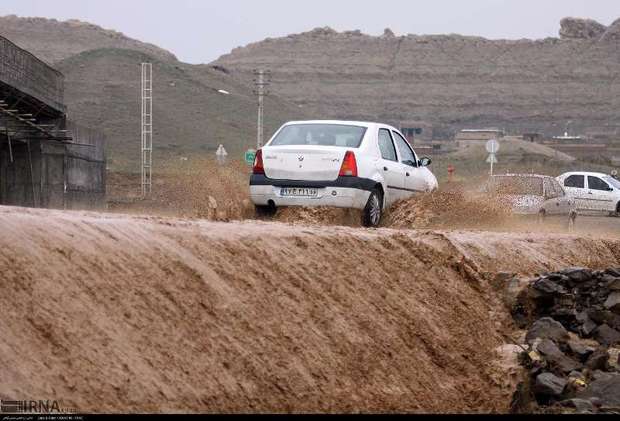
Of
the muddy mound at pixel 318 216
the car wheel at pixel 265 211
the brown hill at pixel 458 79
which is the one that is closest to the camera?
the muddy mound at pixel 318 216

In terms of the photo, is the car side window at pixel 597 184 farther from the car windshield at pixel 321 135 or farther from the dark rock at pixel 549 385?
the dark rock at pixel 549 385

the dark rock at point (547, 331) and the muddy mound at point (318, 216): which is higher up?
the muddy mound at point (318, 216)

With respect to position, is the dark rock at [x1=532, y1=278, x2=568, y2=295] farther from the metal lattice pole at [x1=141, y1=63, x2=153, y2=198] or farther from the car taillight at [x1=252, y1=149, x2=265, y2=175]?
the metal lattice pole at [x1=141, y1=63, x2=153, y2=198]

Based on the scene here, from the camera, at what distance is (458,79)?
554ft

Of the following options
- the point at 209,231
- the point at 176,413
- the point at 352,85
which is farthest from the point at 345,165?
the point at 352,85

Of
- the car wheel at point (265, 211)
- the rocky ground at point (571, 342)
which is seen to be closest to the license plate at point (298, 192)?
the car wheel at point (265, 211)

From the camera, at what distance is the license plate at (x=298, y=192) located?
49.4 feet

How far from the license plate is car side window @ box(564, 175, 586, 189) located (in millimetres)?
23193

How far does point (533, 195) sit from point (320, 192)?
29.7ft

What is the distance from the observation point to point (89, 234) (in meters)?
9.56

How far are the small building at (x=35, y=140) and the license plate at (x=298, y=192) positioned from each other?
10.9 metres

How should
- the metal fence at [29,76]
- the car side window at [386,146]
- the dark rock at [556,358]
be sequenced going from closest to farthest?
the dark rock at [556,358], the car side window at [386,146], the metal fence at [29,76]

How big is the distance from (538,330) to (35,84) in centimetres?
1605

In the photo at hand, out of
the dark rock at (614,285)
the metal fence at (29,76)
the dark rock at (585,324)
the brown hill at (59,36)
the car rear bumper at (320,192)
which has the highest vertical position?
the brown hill at (59,36)
